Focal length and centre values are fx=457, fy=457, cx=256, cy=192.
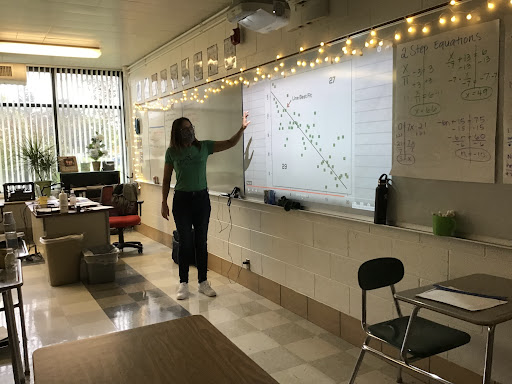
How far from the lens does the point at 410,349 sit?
6.69ft

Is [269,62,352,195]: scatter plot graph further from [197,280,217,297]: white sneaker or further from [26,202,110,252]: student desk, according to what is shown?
[26,202,110,252]: student desk

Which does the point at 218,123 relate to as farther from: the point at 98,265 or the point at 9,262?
the point at 9,262

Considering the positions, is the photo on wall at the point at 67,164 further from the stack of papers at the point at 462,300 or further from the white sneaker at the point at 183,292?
the stack of papers at the point at 462,300

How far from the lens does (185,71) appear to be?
17.8 feet

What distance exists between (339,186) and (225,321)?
1.43 metres

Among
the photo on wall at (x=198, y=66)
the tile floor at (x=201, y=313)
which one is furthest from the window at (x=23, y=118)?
the photo on wall at (x=198, y=66)

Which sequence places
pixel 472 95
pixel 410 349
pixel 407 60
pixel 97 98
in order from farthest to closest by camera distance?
pixel 97 98 → pixel 407 60 → pixel 472 95 → pixel 410 349

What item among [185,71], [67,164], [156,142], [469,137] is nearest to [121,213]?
[156,142]

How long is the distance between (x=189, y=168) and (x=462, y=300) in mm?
2846

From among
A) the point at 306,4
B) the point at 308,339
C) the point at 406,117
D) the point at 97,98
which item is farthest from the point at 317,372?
the point at 97,98

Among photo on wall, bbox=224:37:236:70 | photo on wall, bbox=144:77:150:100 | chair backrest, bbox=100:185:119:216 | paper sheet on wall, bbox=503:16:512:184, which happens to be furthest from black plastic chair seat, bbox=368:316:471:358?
photo on wall, bbox=144:77:150:100

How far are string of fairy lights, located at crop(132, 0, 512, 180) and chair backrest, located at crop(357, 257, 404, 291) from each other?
1.28 m

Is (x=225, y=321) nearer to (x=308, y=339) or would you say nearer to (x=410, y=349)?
(x=308, y=339)

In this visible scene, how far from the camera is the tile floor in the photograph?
2.89 metres
